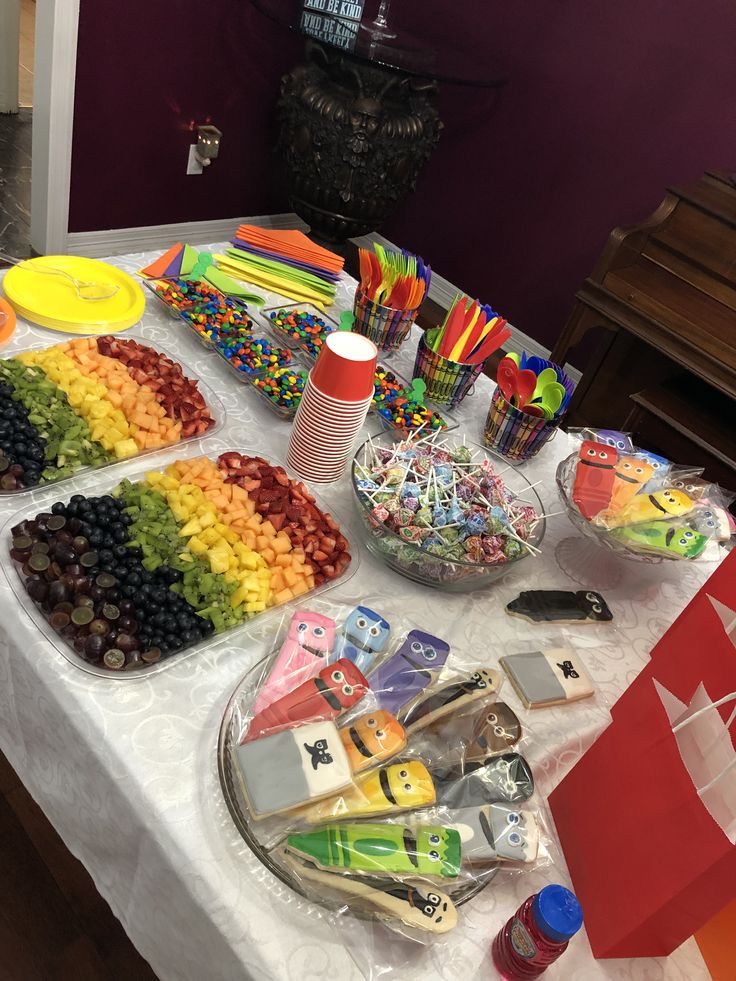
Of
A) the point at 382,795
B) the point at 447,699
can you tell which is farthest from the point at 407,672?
the point at 382,795

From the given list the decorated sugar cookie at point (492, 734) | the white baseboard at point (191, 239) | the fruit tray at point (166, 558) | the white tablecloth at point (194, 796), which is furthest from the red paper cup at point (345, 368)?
the white baseboard at point (191, 239)

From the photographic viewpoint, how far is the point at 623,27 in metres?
2.63

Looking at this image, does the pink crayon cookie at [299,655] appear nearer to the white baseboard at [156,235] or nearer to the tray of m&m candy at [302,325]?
the tray of m&m candy at [302,325]

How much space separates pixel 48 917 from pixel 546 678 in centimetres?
94

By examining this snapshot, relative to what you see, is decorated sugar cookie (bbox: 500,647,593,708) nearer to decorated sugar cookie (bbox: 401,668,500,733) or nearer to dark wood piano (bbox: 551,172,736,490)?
decorated sugar cookie (bbox: 401,668,500,733)

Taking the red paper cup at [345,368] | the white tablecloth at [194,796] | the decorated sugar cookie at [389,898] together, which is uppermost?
the red paper cup at [345,368]

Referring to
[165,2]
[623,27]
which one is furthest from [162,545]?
[623,27]

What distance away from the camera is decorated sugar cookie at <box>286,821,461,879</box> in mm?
701

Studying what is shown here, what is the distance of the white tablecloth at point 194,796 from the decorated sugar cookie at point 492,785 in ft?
0.26

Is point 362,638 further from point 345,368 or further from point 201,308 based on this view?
point 201,308

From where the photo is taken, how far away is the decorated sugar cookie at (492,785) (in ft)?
2.59

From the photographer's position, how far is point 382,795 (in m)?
0.74

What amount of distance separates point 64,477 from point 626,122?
2534 mm

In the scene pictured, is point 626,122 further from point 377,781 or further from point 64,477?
point 377,781
